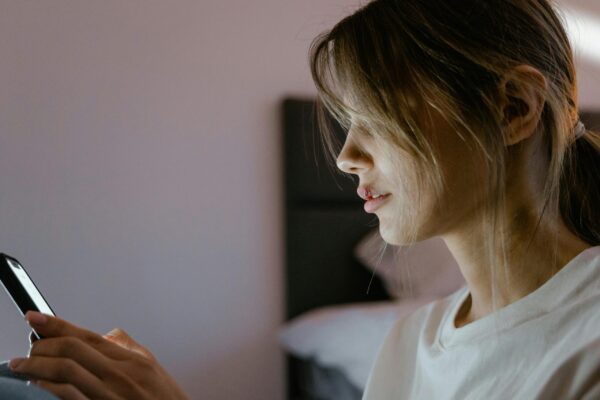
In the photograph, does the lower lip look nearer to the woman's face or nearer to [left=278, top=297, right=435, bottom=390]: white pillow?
the woman's face

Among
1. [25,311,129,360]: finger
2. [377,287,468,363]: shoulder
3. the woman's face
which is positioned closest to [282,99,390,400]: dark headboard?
[377,287,468,363]: shoulder

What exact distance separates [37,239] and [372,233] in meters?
1.04

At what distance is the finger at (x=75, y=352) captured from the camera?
641 millimetres

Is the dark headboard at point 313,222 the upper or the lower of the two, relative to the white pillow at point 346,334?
upper

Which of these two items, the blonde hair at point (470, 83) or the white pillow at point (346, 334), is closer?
the blonde hair at point (470, 83)

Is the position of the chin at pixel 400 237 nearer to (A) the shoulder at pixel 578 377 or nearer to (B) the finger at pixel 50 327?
(A) the shoulder at pixel 578 377

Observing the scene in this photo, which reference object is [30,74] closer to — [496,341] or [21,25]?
[21,25]

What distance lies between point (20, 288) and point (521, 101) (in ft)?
1.81

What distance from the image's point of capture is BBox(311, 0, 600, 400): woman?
2.54 ft

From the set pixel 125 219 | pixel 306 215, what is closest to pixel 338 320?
pixel 306 215

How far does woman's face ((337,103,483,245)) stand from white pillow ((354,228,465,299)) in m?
1.45

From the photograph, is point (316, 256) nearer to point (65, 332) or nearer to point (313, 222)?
point (313, 222)

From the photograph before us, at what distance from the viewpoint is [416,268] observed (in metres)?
2.40

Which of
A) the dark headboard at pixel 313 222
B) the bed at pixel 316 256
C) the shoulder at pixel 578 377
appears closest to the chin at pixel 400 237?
the shoulder at pixel 578 377
